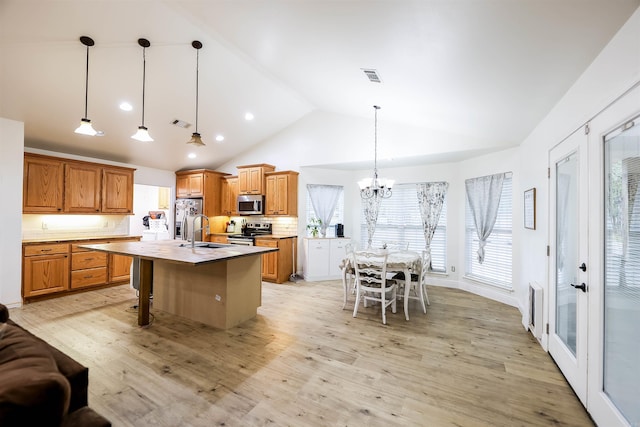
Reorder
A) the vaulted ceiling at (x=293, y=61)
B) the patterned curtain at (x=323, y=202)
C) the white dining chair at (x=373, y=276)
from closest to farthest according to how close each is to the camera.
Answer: the vaulted ceiling at (x=293, y=61)
the white dining chair at (x=373, y=276)
the patterned curtain at (x=323, y=202)

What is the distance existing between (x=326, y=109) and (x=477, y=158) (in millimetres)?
2896

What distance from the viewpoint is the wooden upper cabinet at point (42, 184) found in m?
4.03

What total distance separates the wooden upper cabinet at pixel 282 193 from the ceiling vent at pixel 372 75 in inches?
116

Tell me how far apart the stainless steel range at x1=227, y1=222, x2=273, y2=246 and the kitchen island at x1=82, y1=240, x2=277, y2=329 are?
199cm

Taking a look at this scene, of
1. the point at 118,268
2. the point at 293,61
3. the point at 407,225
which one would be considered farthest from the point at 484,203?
the point at 118,268

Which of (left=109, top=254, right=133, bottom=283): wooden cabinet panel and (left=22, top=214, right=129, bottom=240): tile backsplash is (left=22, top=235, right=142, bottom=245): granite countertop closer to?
(left=22, top=214, right=129, bottom=240): tile backsplash

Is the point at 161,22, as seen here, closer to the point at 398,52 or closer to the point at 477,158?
the point at 398,52

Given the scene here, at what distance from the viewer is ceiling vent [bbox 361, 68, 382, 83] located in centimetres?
279

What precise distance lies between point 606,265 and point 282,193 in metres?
4.83

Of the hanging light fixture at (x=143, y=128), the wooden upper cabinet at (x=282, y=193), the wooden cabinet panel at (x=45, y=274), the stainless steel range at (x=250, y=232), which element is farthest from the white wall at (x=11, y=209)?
the wooden upper cabinet at (x=282, y=193)

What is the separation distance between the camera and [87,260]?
14.9 feet

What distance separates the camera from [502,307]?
392 cm

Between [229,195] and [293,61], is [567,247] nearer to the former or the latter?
[293,61]

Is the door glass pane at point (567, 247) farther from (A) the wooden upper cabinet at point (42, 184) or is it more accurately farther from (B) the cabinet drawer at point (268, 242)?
(A) the wooden upper cabinet at point (42, 184)
